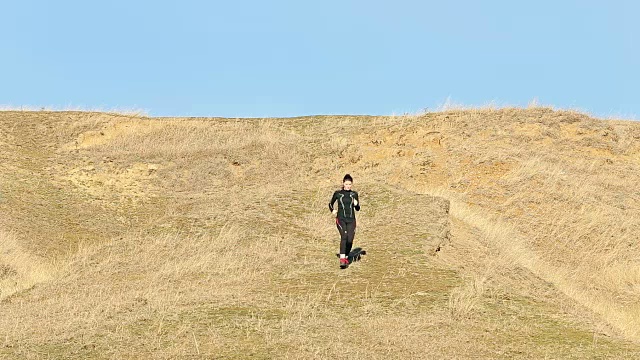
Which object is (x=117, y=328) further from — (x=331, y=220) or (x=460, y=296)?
(x=331, y=220)

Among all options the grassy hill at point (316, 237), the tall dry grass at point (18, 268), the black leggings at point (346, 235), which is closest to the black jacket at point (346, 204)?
the black leggings at point (346, 235)

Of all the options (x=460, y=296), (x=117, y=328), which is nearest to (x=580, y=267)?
(x=460, y=296)

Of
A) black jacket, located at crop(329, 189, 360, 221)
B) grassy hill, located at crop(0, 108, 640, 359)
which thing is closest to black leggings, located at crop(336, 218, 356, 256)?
black jacket, located at crop(329, 189, 360, 221)

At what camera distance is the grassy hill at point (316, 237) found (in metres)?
13.5

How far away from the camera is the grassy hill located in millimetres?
13492

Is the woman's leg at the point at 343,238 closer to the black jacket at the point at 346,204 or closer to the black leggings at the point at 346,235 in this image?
the black leggings at the point at 346,235

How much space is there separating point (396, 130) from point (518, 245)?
39.8 ft

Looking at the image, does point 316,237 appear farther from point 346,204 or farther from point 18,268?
point 18,268

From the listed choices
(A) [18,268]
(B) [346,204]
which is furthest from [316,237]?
(A) [18,268]

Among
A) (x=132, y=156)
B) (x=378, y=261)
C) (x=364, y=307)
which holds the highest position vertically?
(x=132, y=156)

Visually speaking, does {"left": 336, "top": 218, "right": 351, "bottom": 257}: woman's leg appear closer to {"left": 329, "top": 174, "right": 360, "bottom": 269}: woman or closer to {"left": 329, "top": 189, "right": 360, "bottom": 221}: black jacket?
{"left": 329, "top": 174, "right": 360, "bottom": 269}: woman

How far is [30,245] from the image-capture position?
22781 mm

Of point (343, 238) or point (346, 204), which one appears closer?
point (343, 238)

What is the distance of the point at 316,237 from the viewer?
21578mm
